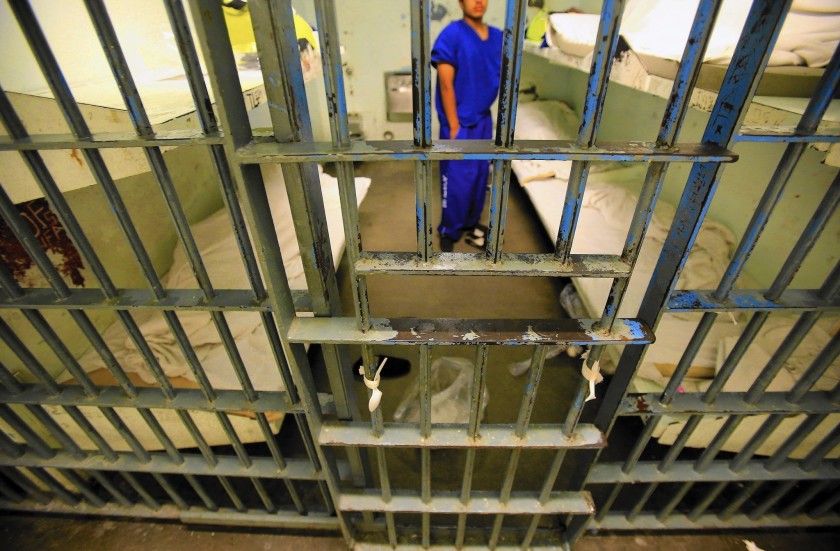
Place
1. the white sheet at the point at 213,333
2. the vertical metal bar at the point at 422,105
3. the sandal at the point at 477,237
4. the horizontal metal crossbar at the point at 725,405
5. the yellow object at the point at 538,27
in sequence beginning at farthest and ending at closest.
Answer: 1. the yellow object at the point at 538,27
2. the sandal at the point at 477,237
3. the white sheet at the point at 213,333
4. the horizontal metal crossbar at the point at 725,405
5. the vertical metal bar at the point at 422,105

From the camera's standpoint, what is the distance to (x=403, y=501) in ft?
3.73

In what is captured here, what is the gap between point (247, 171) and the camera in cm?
64

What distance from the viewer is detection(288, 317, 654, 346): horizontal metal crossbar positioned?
77cm

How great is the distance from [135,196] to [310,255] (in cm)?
149

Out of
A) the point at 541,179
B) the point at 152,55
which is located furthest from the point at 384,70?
the point at 152,55

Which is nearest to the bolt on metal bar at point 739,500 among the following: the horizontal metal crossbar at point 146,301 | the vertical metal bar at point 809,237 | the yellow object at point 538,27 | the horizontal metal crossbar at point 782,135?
the vertical metal bar at point 809,237

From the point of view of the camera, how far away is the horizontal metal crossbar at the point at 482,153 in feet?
1.94

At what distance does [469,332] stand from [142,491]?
131 centimetres

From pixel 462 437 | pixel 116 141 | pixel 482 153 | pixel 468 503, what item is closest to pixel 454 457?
pixel 468 503

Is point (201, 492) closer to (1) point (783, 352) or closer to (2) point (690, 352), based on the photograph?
(2) point (690, 352)

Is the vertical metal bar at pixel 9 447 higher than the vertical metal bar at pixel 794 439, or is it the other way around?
the vertical metal bar at pixel 794 439

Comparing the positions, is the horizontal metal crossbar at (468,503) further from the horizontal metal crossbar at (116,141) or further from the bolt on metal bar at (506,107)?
the horizontal metal crossbar at (116,141)

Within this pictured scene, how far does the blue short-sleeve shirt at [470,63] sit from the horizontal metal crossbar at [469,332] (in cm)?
196


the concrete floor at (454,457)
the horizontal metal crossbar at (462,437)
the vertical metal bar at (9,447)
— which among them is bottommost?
the concrete floor at (454,457)
